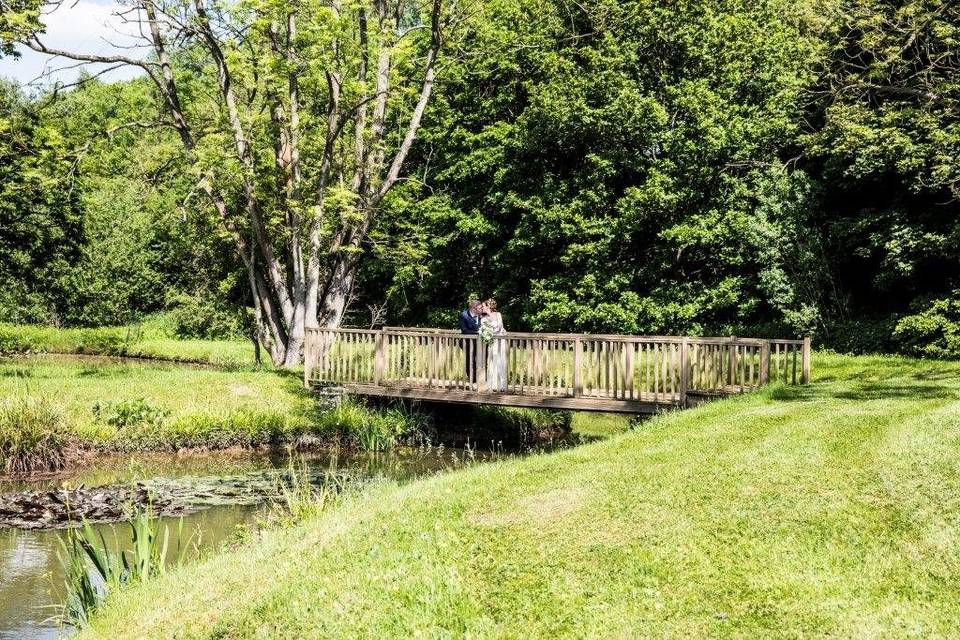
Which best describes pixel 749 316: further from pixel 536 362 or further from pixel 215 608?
pixel 215 608

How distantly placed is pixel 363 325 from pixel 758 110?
54.0 ft

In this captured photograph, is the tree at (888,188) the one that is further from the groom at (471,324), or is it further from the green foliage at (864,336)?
the groom at (471,324)

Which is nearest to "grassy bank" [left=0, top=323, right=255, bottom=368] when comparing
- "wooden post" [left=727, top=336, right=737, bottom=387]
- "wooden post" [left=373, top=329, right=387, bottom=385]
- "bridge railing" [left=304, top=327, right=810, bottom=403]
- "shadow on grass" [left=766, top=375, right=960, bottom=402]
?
"bridge railing" [left=304, top=327, right=810, bottom=403]

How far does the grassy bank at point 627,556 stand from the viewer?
19.1 ft

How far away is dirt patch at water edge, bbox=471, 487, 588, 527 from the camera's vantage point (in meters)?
7.70

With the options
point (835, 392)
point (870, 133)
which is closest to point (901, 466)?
point (835, 392)

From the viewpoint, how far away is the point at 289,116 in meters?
24.0

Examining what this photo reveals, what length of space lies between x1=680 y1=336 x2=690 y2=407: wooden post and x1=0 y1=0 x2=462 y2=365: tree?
9291 mm

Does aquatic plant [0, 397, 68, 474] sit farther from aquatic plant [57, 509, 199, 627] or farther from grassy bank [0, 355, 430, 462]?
aquatic plant [57, 509, 199, 627]

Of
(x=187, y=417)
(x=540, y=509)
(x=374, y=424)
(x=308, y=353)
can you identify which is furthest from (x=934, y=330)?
(x=540, y=509)

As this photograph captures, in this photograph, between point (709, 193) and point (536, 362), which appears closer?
point (536, 362)

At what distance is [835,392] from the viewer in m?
13.9

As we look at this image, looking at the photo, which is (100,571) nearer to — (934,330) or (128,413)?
(128,413)

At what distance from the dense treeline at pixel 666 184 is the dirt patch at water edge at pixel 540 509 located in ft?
56.0
